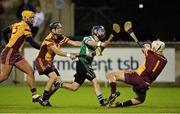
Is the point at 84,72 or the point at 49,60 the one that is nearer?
the point at 84,72

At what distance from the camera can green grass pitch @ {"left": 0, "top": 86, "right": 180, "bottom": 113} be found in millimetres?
17641

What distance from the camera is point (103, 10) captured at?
99.1 feet

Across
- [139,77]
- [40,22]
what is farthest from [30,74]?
[40,22]

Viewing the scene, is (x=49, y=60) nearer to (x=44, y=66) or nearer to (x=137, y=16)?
(x=44, y=66)

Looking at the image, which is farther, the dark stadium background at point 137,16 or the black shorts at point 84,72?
the dark stadium background at point 137,16

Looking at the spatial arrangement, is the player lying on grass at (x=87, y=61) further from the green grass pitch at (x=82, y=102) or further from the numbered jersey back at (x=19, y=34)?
the numbered jersey back at (x=19, y=34)

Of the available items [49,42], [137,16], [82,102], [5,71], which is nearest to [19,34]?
[49,42]

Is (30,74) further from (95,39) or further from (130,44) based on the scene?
(130,44)

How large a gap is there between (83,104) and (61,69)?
264 inches

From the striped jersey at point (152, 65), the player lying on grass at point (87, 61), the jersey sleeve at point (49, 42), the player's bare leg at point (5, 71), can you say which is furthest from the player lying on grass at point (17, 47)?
the striped jersey at point (152, 65)

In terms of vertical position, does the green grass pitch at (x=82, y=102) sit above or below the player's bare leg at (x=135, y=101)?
below

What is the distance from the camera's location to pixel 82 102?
65.7ft

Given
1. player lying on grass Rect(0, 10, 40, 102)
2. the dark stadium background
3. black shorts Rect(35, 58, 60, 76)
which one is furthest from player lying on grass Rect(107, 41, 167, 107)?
the dark stadium background

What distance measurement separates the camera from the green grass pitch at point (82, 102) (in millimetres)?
17641
